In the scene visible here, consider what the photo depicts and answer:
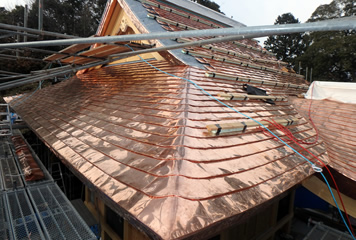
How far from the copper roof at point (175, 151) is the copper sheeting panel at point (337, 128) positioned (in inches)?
13.0

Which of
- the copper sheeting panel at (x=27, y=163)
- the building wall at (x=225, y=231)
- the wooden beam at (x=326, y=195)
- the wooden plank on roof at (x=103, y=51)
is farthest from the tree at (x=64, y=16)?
the wooden beam at (x=326, y=195)

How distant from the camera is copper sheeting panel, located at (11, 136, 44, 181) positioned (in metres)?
3.75

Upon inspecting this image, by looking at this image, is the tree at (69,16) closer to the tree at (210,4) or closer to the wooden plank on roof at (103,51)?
the tree at (210,4)

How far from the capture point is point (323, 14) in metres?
27.0

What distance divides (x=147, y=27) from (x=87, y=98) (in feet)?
7.19

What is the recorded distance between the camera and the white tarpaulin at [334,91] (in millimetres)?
5781

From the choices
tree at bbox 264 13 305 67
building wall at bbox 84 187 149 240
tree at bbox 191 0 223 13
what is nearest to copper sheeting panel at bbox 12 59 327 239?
building wall at bbox 84 187 149 240

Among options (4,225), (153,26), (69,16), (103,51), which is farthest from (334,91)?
(69,16)

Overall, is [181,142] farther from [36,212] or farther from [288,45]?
[288,45]

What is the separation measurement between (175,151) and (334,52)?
94.2ft

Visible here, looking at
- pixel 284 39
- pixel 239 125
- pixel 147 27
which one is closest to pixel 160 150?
pixel 239 125

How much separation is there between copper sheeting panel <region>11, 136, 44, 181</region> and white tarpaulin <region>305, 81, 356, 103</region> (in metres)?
7.53

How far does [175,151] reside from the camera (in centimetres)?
193

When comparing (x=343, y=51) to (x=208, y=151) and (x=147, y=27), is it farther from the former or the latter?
(x=208, y=151)
